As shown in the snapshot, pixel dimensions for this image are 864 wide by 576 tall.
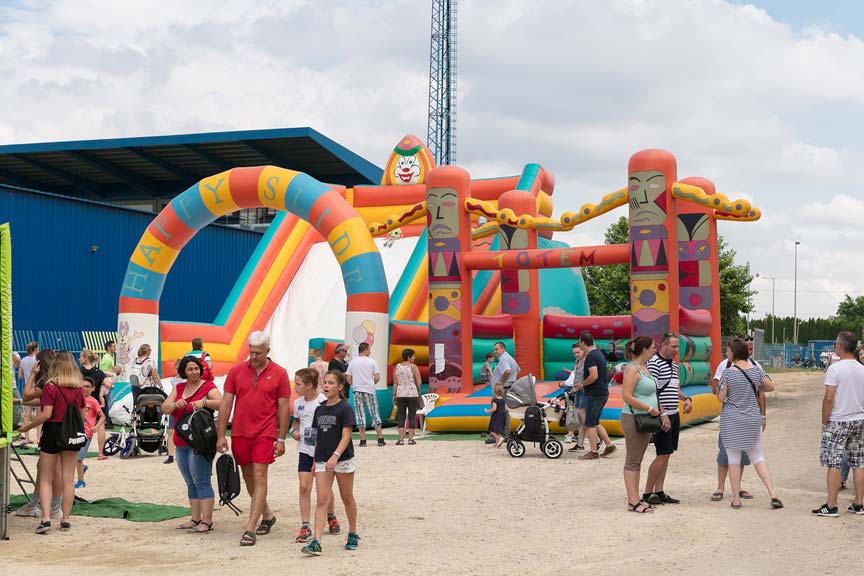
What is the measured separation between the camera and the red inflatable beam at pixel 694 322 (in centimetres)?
1534

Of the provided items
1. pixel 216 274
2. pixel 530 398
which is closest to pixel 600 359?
pixel 530 398

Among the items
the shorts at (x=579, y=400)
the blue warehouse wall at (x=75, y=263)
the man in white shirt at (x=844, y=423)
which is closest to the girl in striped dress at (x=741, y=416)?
the man in white shirt at (x=844, y=423)

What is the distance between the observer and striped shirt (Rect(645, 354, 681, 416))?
8242 millimetres

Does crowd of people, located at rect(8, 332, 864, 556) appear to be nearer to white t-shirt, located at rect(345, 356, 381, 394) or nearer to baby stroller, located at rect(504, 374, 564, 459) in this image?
baby stroller, located at rect(504, 374, 564, 459)

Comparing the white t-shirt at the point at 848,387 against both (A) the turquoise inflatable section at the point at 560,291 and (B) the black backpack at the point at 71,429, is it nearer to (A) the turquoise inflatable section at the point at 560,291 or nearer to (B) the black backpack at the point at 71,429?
(B) the black backpack at the point at 71,429

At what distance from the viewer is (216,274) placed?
27.2m

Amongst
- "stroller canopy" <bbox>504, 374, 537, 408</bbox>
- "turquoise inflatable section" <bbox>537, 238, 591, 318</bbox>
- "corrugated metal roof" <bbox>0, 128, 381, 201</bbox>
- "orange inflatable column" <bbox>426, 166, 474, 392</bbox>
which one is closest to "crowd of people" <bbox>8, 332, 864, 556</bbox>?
"stroller canopy" <bbox>504, 374, 537, 408</bbox>

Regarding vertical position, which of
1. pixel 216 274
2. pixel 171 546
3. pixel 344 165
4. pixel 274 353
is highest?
pixel 344 165

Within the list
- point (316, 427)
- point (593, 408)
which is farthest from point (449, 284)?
point (316, 427)

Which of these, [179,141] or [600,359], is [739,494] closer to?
[600,359]

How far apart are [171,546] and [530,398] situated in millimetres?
6190

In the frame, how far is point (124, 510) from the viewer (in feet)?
26.6

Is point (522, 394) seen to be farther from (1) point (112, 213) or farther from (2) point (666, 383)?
(1) point (112, 213)

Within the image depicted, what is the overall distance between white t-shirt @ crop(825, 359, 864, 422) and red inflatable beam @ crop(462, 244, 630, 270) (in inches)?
273
